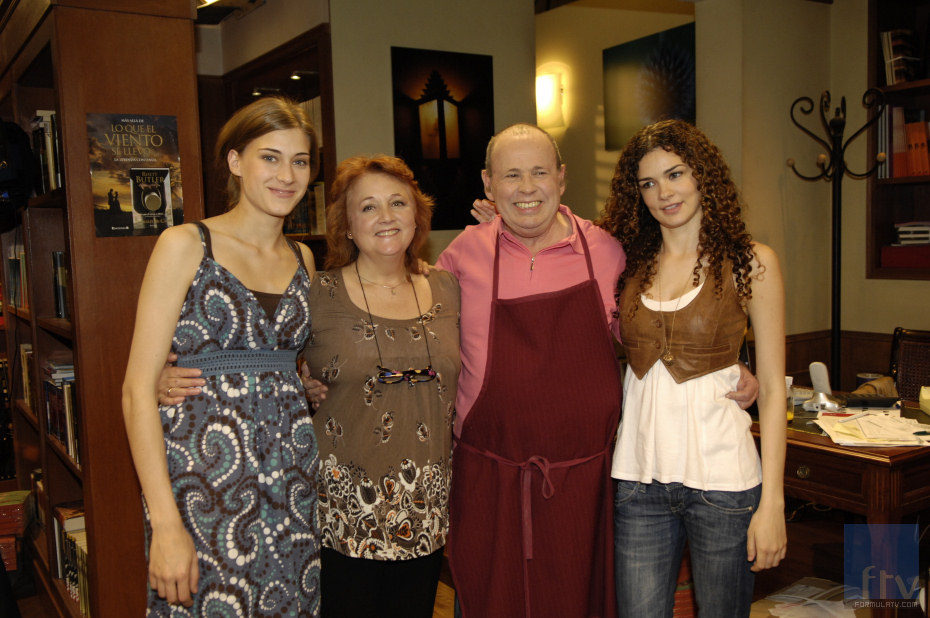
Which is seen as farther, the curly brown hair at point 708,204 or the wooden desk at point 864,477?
the wooden desk at point 864,477

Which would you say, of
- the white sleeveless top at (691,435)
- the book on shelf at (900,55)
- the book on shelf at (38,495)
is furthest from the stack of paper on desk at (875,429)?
the book on shelf at (38,495)

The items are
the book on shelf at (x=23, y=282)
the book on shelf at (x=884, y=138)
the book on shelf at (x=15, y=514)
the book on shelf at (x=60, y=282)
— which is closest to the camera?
the book on shelf at (x=60, y=282)

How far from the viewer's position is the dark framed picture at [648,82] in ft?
14.1

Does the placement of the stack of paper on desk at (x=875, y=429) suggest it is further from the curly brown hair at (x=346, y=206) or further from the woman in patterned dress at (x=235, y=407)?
the woman in patterned dress at (x=235, y=407)

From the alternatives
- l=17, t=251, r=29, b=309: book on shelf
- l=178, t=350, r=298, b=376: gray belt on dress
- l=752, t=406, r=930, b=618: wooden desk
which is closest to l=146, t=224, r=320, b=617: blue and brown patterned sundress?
l=178, t=350, r=298, b=376: gray belt on dress

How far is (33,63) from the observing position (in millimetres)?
2689

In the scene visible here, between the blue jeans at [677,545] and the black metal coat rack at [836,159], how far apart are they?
2684 mm

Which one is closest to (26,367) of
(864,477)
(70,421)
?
(70,421)

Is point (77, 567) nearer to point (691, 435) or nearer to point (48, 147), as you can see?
point (48, 147)

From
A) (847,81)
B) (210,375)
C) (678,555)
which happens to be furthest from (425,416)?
(847,81)

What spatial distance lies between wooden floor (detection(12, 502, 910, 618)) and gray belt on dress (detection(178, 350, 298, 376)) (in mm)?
1665

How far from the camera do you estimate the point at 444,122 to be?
4.08m

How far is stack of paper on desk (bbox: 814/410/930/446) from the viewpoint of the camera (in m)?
2.31

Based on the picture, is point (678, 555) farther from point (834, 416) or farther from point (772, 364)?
point (834, 416)
